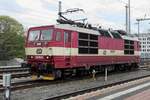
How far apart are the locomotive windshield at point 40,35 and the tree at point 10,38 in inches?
1854

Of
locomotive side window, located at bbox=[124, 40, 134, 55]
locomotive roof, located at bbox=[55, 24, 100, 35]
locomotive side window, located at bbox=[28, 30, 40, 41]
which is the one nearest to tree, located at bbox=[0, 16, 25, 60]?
locomotive side window, located at bbox=[124, 40, 134, 55]

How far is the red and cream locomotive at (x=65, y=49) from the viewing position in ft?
64.6

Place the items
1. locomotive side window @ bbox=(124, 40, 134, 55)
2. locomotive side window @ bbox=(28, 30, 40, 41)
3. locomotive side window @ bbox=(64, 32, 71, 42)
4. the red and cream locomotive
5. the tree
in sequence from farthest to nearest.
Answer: the tree
locomotive side window @ bbox=(124, 40, 134, 55)
locomotive side window @ bbox=(28, 30, 40, 41)
locomotive side window @ bbox=(64, 32, 71, 42)
the red and cream locomotive

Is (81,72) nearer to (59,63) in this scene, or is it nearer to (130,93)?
(59,63)

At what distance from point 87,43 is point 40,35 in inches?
145

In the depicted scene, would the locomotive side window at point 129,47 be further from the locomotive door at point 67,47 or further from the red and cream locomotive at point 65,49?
the locomotive door at point 67,47

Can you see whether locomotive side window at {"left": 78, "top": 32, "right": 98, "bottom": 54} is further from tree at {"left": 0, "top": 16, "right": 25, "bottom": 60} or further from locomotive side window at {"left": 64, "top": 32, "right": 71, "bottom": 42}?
tree at {"left": 0, "top": 16, "right": 25, "bottom": 60}

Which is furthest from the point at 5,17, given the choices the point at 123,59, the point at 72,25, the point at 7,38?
the point at 72,25

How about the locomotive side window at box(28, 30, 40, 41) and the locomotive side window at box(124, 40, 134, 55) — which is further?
the locomotive side window at box(124, 40, 134, 55)

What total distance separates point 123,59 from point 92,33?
676 centimetres

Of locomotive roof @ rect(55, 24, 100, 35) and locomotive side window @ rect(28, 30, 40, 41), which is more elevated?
locomotive roof @ rect(55, 24, 100, 35)

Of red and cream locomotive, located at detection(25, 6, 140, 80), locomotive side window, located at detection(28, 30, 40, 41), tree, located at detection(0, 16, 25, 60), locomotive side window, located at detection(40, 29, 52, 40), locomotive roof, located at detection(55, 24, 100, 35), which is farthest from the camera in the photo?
tree, located at detection(0, 16, 25, 60)

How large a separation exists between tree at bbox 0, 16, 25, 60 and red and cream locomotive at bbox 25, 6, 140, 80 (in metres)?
45.1

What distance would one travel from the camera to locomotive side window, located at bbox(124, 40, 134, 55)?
3000 centimetres
